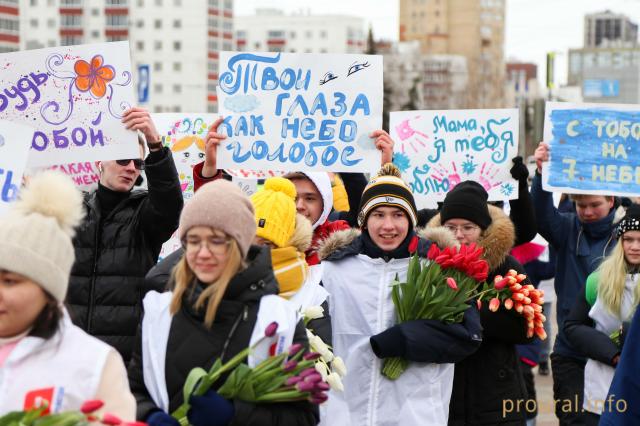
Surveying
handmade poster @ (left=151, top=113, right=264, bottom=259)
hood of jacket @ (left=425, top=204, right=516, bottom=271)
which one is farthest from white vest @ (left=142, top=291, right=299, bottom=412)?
handmade poster @ (left=151, top=113, right=264, bottom=259)

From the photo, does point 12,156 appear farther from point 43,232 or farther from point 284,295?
point 43,232

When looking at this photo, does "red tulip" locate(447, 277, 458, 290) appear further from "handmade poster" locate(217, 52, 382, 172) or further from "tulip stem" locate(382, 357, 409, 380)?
"handmade poster" locate(217, 52, 382, 172)

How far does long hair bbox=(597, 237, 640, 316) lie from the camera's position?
6043mm

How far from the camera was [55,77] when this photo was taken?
600cm

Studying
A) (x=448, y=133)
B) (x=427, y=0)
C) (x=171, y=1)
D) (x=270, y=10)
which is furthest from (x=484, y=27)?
(x=448, y=133)

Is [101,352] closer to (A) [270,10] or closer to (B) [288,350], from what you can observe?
(B) [288,350]

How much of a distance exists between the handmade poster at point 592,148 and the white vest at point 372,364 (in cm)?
226

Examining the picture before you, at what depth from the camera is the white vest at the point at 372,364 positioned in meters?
5.15

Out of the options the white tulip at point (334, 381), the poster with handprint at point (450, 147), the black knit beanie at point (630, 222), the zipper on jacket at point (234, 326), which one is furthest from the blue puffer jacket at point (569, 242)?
the zipper on jacket at point (234, 326)

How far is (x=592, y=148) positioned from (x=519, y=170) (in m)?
0.46

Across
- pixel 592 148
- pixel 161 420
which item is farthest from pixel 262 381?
pixel 592 148

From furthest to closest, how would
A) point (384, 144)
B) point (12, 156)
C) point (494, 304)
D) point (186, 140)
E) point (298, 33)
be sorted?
point (298, 33)
point (186, 140)
point (384, 144)
point (494, 304)
point (12, 156)

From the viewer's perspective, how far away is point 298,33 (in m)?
154

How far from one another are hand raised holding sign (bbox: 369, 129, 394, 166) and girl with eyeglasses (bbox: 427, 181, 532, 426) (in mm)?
600
